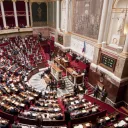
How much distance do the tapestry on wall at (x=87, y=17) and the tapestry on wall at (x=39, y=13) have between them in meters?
9.80

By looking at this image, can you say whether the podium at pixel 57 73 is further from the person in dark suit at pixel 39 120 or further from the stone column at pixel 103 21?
the person in dark suit at pixel 39 120

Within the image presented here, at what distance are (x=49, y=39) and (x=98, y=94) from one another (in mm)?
16265

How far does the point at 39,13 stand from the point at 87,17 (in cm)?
1291

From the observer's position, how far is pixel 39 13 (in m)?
26.0

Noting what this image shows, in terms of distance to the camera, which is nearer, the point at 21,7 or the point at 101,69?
the point at 101,69

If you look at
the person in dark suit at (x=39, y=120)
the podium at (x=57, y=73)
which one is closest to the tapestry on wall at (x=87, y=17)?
the podium at (x=57, y=73)

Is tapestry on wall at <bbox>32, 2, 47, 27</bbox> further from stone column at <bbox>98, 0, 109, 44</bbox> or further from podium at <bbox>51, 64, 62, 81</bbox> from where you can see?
stone column at <bbox>98, 0, 109, 44</bbox>

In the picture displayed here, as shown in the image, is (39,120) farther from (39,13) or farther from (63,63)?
(39,13)

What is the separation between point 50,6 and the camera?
24.9 m

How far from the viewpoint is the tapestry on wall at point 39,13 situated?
83.1 ft

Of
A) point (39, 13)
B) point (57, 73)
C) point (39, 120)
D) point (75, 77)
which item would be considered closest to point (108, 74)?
point (75, 77)

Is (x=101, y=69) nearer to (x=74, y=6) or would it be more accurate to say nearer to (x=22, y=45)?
(x=74, y=6)

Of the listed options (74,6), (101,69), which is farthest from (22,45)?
(101,69)

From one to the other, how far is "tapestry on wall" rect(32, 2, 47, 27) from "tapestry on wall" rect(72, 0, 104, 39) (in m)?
9.80
